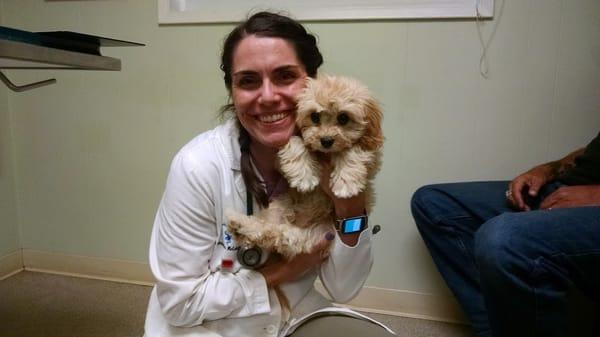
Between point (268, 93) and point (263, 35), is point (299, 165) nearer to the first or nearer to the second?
point (268, 93)

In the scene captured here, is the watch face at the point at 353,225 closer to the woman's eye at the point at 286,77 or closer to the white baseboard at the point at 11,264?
the woman's eye at the point at 286,77

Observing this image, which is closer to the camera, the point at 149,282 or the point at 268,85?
the point at 268,85

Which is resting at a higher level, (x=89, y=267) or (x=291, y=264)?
(x=291, y=264)

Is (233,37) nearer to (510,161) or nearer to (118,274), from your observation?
(510,161)

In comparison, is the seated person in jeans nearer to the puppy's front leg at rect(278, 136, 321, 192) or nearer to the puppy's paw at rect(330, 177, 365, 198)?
the puppy's paw at rect(330, 177, 365, 198)

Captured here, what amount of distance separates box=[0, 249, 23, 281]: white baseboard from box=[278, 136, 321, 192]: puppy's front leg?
2.10m

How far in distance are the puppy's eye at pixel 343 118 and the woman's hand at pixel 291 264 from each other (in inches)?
12.7

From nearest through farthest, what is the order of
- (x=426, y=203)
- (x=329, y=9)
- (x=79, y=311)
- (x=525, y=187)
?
(x=525, y=187) < (x=426, y=203) < (x=329, y=9) < (x=79, y=311)

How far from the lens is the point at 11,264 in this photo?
7.80 ft

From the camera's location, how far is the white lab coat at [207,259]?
107cm

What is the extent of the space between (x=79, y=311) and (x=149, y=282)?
368mm

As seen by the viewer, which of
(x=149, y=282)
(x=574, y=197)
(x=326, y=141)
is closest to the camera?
(x=326, y=141)

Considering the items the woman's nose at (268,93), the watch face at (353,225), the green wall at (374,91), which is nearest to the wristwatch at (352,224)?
the watch face at (353,225)

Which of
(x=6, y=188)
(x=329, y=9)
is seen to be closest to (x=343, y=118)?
(x=329, y=9)
